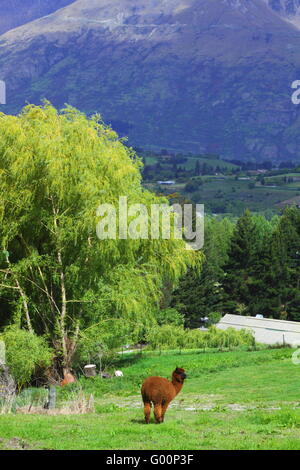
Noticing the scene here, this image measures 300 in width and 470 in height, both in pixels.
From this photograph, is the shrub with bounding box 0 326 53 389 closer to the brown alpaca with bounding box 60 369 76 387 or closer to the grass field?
the brown alpaca with bounding box 60 369 76 387

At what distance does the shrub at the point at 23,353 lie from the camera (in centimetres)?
2830

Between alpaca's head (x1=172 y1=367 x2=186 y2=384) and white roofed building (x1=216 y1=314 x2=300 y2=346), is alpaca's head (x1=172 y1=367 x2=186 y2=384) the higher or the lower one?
the higher one

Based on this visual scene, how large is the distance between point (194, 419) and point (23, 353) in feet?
46.7

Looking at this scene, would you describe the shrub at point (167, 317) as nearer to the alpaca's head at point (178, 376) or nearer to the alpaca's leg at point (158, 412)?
the alpaca's head at point (178, 376)

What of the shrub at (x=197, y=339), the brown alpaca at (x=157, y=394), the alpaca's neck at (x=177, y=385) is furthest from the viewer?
the shrub at (x=197, y=339)

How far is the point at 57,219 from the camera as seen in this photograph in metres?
31.5

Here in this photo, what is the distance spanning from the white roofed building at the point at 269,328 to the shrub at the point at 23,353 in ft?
80.0

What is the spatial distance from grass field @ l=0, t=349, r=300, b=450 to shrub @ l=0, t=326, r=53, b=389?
2154 mm

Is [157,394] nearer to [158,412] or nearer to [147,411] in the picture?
[158,412]

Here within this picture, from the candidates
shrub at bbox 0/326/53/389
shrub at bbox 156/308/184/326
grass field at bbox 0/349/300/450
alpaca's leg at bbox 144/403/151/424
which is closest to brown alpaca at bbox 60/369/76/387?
grass field at bbox 0/349/300/450

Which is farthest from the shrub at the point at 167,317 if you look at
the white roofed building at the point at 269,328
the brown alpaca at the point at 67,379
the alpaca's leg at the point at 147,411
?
the alpaca's leg at the point at 147,411

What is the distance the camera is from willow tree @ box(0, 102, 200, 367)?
3053 centimetres

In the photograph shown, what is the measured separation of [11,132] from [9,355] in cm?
959
